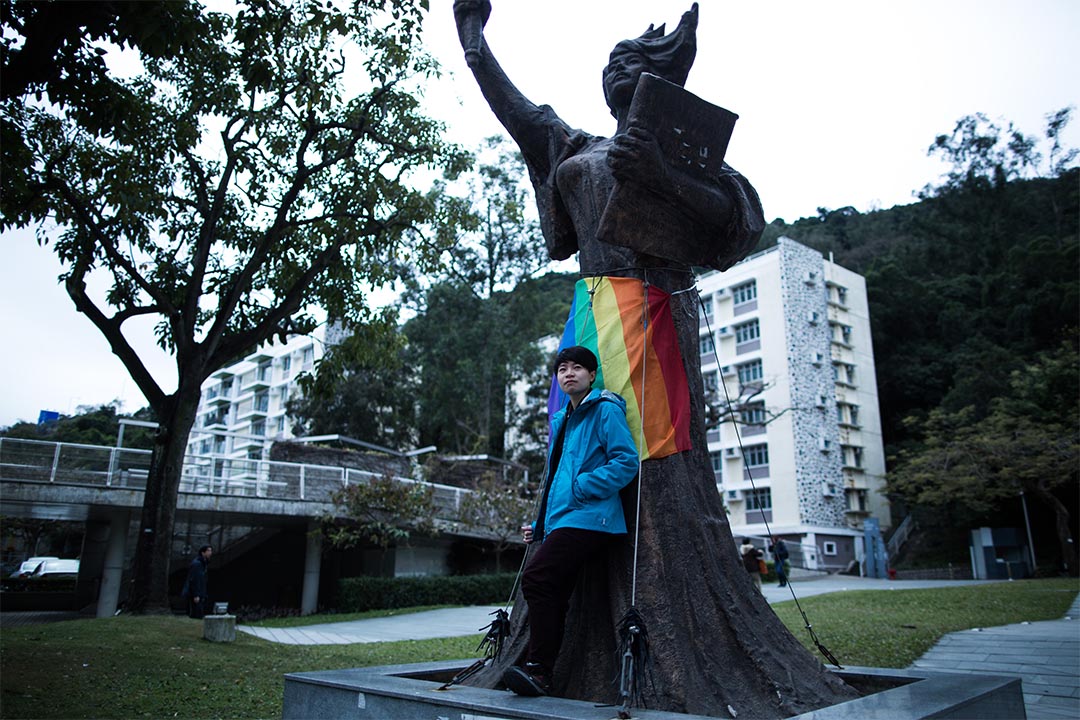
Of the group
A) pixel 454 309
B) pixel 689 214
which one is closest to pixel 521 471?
pixel 454 309

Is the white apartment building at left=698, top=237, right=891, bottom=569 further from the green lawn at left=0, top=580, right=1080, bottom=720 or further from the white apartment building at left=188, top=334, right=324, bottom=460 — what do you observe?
the white apartment building at left=188, top=334, right=324, bottom=460

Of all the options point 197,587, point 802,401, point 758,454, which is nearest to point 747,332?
point 802,401

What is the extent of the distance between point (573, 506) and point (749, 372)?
3874cm

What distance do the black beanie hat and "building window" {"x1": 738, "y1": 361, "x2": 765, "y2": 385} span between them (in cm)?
3748

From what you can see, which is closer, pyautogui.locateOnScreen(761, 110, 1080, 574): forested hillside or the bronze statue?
the bronze statue

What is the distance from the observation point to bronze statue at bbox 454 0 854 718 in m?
3.37

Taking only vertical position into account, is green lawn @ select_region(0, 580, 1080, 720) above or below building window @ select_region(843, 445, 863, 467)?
below

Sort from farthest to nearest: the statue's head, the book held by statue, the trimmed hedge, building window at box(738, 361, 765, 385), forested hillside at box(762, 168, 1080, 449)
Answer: building window at box(738, 361, 765, 385) < forested hillside at box(762, 168, 1080, 449) < the trimmed hedge < the statue's head < the book held by statue

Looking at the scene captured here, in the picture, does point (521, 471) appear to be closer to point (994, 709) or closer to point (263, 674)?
point (263, 674)

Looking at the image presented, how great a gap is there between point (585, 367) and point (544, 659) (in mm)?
1343

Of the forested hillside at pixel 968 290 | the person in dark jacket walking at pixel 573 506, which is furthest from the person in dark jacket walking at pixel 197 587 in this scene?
the forested hillside at pixel 968 290

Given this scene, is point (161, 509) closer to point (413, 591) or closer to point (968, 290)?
point (413, 591)

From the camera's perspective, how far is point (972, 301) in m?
44.7

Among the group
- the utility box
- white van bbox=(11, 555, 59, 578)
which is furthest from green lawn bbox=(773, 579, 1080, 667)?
white van bbox=(11, 555, 59, 578)
